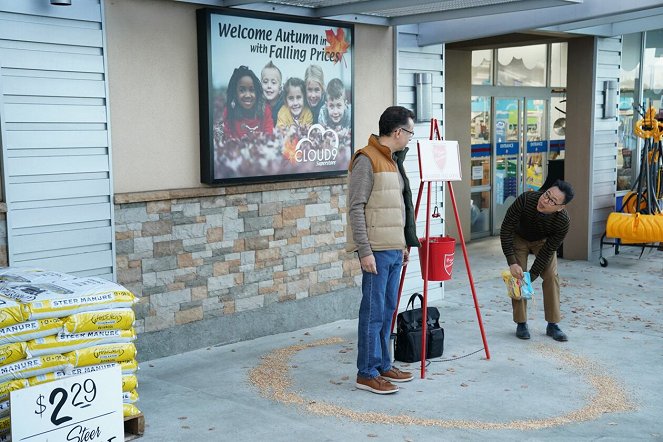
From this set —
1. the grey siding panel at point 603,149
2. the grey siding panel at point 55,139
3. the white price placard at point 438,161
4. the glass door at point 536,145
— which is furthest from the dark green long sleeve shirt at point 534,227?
the glass door at point 536,145

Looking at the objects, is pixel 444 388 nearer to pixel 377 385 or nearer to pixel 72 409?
pixel 377 385

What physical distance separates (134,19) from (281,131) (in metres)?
1.65

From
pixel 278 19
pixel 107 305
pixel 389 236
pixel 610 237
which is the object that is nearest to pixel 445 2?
pixel 278 19

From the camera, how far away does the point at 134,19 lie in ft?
21.1

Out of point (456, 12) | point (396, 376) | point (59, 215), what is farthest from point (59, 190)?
point (456, 12)

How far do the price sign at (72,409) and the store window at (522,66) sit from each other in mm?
10209

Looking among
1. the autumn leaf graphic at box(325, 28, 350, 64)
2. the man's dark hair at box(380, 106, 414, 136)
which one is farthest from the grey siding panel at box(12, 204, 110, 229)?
the autumn leaf graphic at box(325, 28, 350, 64)

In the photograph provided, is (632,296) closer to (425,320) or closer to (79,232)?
(425,320)

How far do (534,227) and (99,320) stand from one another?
384 cm

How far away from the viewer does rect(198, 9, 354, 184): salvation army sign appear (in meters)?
6.90

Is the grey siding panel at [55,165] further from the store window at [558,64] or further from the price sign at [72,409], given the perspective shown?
the store window at [558,64]

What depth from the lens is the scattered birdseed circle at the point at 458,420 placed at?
5.33 meters

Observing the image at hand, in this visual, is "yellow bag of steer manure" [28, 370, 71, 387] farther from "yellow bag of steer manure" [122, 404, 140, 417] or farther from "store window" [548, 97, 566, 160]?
"store window" [548, 97, 566, 160]

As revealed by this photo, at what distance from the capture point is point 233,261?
23.8 feet
